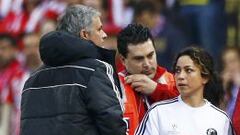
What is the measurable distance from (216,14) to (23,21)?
267cm

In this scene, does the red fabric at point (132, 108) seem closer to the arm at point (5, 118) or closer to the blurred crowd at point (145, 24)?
the blurred crowd at point (145, 24)

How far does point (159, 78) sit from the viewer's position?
289 inches

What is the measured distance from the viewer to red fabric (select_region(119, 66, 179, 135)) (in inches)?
278

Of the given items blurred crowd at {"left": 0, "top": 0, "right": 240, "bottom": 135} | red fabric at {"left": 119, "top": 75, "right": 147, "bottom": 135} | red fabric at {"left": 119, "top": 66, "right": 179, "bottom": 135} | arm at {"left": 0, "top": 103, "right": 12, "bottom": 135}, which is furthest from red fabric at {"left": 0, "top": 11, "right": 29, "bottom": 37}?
red fabric at {"left": 119, "top": 75, "right": 147, "bottom": 135}

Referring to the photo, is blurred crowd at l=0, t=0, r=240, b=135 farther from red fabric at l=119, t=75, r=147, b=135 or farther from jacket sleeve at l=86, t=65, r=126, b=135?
jacket sleeve at l=86, t=65, r=126, b=135

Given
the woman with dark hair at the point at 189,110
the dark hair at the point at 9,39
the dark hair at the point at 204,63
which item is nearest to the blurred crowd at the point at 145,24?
the dark hair at the point at 9,39

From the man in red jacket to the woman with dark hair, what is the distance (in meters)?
0.19

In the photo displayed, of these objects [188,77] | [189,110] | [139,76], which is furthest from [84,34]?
[189,110]

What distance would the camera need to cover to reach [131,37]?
23.9 feet

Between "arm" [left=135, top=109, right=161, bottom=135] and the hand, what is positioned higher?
the hand

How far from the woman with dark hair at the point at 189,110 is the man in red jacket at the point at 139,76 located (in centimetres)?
19

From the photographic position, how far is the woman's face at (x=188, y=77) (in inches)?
272

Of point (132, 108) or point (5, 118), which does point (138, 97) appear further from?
point (5, 118)

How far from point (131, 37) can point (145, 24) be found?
5210 mm
